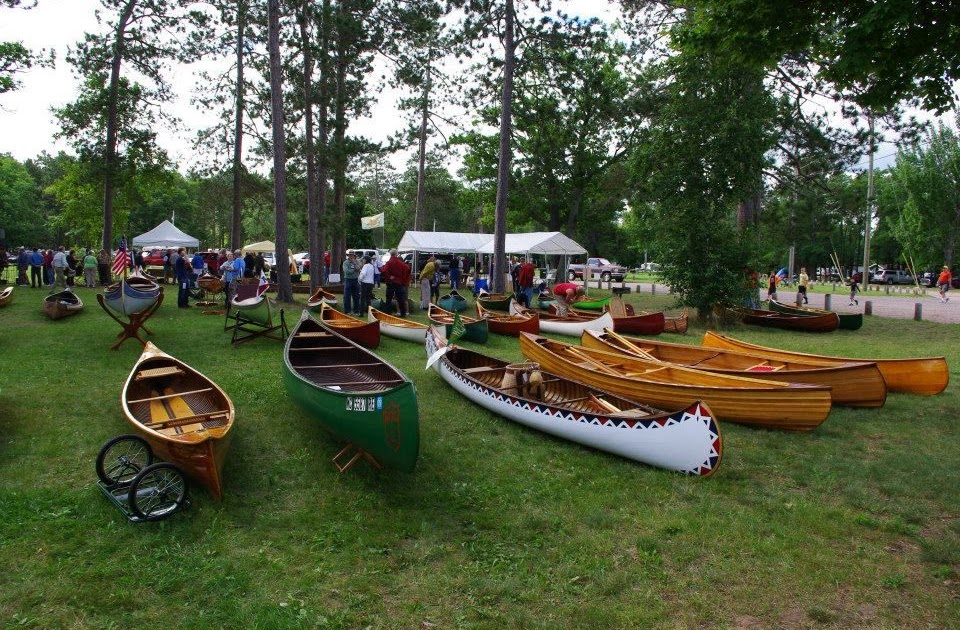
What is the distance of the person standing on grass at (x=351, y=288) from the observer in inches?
645

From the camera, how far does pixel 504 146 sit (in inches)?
758

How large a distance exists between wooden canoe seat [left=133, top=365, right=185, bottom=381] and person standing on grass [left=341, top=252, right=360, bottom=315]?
345 inches

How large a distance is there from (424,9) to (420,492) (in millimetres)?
15497

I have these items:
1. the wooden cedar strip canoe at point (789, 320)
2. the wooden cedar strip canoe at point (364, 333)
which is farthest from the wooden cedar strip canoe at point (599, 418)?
the wooden cedar strip canoe at point (789, 320)

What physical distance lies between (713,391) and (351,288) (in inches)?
434

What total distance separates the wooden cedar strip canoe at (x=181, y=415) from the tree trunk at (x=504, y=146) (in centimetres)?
1252

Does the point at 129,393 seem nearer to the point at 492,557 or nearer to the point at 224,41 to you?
the point at 492,557

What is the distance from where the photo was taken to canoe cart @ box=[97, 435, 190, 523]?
484cm

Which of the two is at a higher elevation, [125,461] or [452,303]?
[452,303]

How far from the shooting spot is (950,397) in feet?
30.5

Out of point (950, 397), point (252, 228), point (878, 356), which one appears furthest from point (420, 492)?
point (252, 228)

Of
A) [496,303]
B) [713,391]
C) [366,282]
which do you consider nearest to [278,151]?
[366,282]

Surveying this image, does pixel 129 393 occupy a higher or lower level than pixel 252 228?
lower

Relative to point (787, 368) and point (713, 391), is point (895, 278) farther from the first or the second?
point (713, 391)
